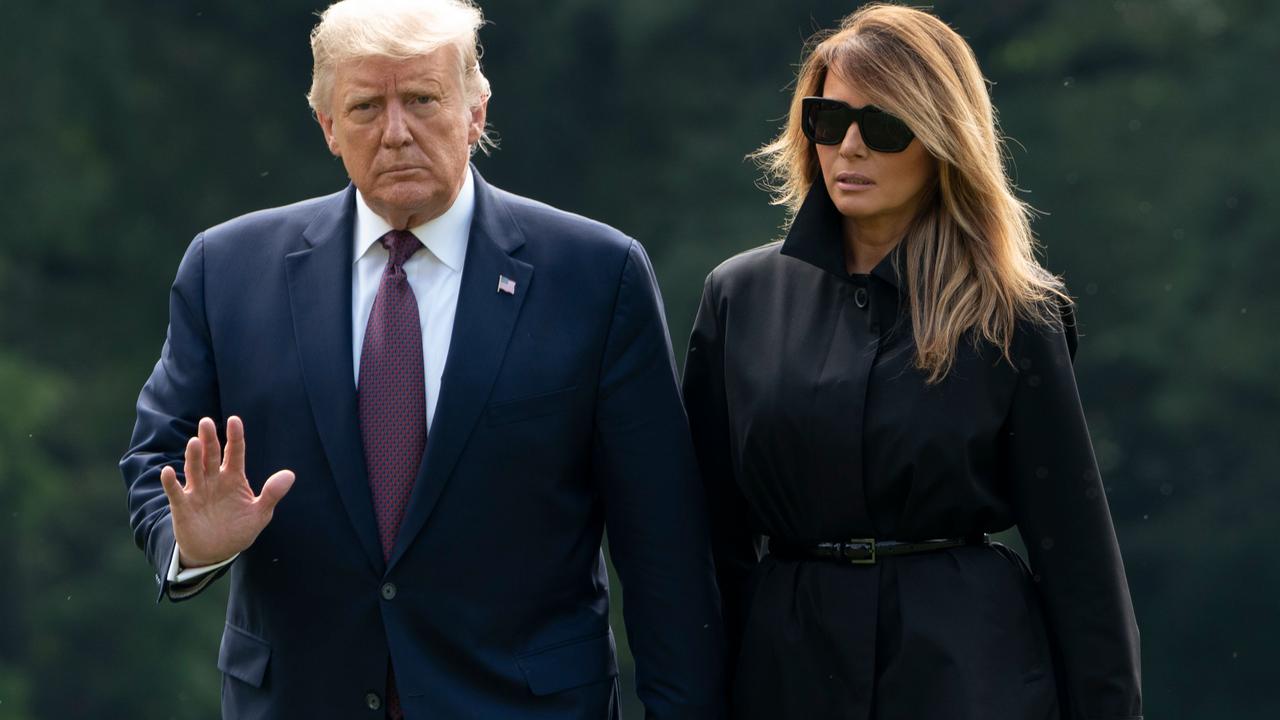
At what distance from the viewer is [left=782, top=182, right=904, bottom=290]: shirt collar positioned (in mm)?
3273

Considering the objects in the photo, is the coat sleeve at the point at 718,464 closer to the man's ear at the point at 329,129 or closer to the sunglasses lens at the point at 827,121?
the sunglasses lens at the point at 827,121

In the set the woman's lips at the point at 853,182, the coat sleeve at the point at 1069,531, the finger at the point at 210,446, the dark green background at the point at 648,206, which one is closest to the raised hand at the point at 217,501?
the finger at the point at 210,446

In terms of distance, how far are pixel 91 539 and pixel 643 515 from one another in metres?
10.6

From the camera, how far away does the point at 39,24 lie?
13.7 meters

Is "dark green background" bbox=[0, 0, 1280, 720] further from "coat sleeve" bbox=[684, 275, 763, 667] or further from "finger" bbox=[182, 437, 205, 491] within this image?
"finger" bbox=[182, 437, 205, 491]

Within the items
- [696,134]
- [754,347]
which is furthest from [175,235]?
[754,347]

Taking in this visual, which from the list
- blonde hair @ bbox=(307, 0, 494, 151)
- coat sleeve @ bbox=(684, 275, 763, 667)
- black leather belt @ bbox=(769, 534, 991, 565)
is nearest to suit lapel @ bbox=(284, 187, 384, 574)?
Answer: blonde hair @ bbox=(307, 0, 494, 151)

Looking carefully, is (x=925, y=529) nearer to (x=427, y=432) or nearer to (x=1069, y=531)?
(x=1069, y=531)

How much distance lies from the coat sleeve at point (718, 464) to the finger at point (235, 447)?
0.85 metres

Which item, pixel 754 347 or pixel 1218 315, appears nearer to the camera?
pixel 754 347

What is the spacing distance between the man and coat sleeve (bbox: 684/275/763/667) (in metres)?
0.13

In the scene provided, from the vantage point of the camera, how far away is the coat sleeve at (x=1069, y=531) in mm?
3098

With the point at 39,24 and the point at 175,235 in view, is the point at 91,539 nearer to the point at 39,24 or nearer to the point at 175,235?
the point at 175,235

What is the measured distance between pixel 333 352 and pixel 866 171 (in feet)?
2.95
